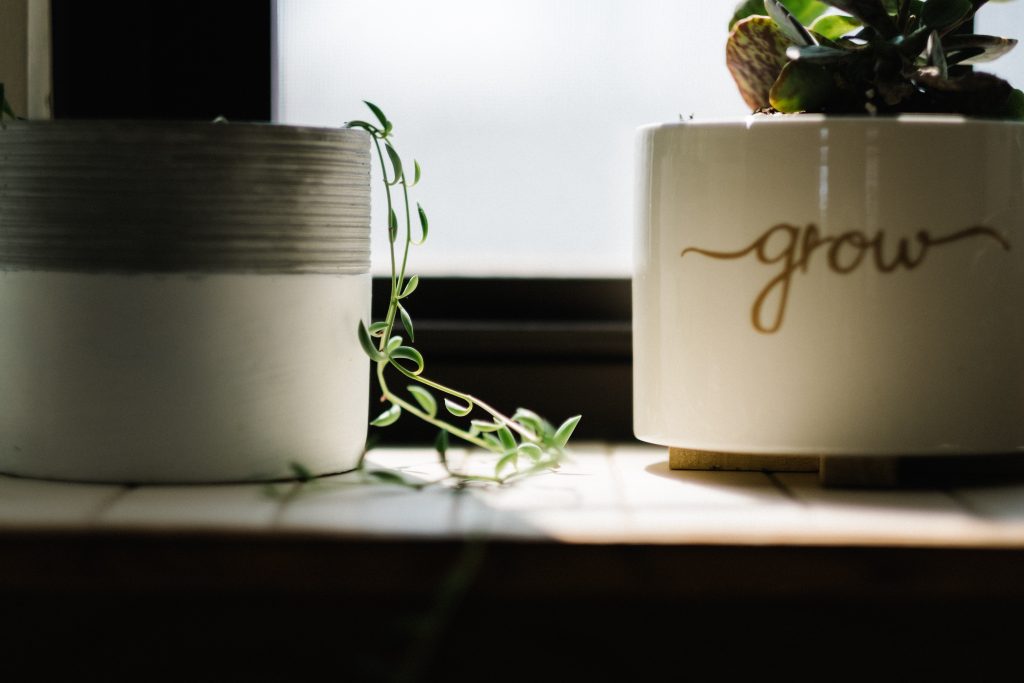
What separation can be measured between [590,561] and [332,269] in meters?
0.24

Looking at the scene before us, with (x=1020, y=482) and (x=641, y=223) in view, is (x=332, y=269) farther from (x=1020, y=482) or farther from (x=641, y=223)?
(x=1020, y=482)

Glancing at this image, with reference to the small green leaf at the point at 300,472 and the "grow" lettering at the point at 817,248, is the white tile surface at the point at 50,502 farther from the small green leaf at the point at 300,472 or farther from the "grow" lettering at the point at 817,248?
the "grow" lettering at the point at 817,248

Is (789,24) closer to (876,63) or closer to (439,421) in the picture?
(876,63)

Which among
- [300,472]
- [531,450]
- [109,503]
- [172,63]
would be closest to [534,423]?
[531,450]

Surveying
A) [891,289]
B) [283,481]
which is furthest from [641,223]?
[283,481]

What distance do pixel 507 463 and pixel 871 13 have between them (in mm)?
342

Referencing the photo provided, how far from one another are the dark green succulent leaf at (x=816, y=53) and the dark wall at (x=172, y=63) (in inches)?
15.6

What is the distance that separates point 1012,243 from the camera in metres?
0.62

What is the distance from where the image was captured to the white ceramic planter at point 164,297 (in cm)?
60

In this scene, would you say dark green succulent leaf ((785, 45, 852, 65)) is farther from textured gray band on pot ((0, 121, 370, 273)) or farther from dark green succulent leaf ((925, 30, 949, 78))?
textured gray band on pot ((0, 121, 370, 273))

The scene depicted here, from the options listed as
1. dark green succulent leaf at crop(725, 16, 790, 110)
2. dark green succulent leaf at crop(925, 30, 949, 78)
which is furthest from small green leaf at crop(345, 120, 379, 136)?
dark green succulent leaf at crop(925, 30, 949, 78)

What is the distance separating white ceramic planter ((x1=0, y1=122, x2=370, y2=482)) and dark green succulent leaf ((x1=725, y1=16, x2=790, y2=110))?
9.5 inches

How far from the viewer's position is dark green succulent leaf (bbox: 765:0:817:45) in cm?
62

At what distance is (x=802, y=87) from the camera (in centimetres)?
63
